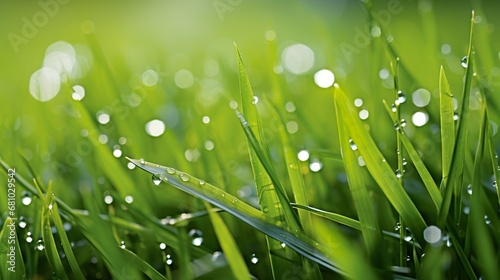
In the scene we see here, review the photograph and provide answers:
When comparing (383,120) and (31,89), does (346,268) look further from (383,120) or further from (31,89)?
(31,89)

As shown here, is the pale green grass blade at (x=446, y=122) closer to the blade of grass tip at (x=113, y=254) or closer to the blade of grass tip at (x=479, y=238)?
the blade of grass tip at (x=479, y=238)

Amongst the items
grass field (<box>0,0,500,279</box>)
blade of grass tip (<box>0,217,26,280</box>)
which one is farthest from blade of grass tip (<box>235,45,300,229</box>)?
blade of grass tip (<box>0,217,26,280</box>)

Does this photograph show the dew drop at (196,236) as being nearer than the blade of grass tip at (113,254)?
No

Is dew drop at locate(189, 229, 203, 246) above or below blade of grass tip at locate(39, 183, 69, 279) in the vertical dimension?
below

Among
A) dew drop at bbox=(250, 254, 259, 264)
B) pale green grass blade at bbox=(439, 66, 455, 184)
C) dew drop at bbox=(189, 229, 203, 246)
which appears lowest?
dew drop at bbox=(250, 254, 259, 264)

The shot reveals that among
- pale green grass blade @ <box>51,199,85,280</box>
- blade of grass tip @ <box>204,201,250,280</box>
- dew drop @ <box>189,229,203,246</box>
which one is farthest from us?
dew drop @ <box>189,229,203,246</box>

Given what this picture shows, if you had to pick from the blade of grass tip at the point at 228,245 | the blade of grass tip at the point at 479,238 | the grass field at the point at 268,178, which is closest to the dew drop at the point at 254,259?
the grass field at the point at 268,178

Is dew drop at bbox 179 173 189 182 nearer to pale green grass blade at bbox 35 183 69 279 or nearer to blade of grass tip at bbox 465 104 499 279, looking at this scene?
pale green grass blade at bbox 35 183 69 279
